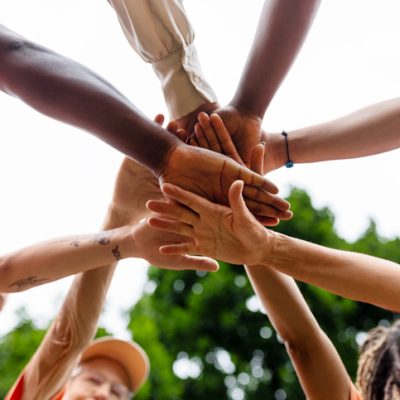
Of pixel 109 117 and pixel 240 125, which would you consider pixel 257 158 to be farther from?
pixel 109 117

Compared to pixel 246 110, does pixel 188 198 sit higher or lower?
lower

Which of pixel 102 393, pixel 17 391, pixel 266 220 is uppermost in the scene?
pixel 266 220

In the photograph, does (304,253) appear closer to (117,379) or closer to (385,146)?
(385,146)

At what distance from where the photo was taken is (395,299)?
5.49 feet

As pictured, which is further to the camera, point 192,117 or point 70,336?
point 70,336

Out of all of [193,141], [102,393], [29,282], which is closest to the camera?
[193,141]

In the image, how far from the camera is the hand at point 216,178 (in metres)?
1.75

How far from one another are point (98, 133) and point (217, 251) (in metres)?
0.50

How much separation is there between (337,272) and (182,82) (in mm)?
856

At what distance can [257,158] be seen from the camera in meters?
1.85

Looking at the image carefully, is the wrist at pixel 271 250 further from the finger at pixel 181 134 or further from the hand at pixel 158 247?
the finger at pixel 181 134

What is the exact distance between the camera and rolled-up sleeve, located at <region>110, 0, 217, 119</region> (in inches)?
76.9

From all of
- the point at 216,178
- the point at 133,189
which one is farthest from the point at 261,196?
the point at 133,189

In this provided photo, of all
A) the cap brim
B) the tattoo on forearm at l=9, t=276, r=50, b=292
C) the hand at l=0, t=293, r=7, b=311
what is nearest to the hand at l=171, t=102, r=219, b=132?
the tattoo on forearm at l=9, t=276, r=50, b=292
